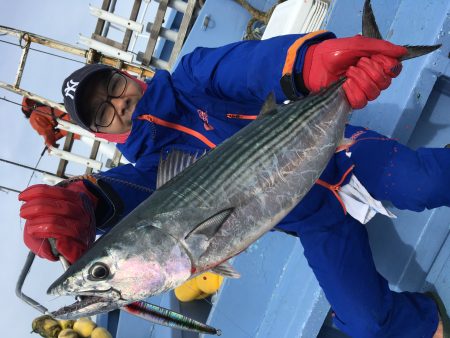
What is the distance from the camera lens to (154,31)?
19.0 ft

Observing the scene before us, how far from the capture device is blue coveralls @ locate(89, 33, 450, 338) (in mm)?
2080

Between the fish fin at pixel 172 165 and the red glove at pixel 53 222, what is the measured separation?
0.42 m

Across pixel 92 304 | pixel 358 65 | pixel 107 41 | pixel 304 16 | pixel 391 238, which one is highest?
pixel 304 16

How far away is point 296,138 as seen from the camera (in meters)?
1.67

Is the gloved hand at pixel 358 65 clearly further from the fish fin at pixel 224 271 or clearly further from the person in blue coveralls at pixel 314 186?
the fish fin at pixel 224 271

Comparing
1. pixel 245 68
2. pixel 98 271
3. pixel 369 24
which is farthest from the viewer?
pixel 245 68

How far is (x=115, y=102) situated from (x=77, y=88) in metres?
0.22

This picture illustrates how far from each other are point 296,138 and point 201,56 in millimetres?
930

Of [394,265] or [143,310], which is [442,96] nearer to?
[394,265]

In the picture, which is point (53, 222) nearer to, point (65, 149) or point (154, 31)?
point (154, 31)

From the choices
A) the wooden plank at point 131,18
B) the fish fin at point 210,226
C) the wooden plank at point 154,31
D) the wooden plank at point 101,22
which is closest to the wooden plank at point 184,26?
the wooden plank at point 154,31

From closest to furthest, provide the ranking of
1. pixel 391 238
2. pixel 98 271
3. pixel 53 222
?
pixel 98 271 → pixel 53 222 → pixel 391 238

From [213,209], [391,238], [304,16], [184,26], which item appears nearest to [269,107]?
[213,209]

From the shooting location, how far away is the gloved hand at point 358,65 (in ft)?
5.58
